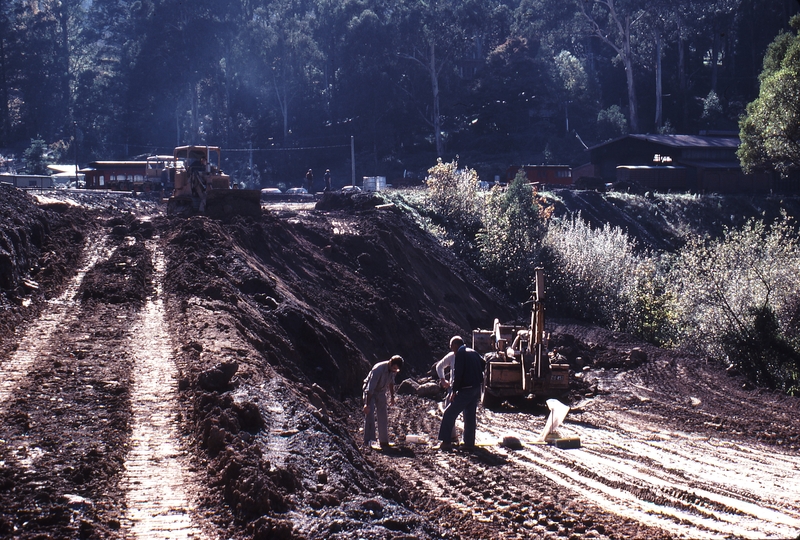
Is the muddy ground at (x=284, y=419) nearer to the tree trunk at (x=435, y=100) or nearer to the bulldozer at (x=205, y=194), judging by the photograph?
the bulldozer at (x=205, y=194)

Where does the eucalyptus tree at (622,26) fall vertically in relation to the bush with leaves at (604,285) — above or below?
above

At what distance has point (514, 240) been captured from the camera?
38125mm

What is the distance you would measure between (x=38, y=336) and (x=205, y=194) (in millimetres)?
18854

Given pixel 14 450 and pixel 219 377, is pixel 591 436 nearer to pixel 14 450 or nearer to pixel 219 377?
pixel 219 377

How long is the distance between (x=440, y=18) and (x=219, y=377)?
233ft

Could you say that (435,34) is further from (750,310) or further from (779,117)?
(750,310)

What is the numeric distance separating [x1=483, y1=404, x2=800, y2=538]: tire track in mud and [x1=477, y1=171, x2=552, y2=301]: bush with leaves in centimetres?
2034

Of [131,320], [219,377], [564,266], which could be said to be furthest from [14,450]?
[564,266]

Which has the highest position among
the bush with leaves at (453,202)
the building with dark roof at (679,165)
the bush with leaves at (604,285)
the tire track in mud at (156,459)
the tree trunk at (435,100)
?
the tree trunk at (435,100)

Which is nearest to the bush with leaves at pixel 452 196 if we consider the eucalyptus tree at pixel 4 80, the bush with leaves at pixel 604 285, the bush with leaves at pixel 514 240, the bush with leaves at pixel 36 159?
the bush with leaves at pixel 514 240

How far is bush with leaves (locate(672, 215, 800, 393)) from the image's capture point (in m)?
25.8

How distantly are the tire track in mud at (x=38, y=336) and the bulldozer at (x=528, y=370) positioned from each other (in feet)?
30.6

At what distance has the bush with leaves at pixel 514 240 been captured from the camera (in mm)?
37312

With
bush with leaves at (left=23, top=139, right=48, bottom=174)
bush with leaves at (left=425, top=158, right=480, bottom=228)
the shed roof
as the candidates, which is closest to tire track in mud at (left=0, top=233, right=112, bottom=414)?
bush with leaves at (left=425, top=158, right=480, bottom=228)
